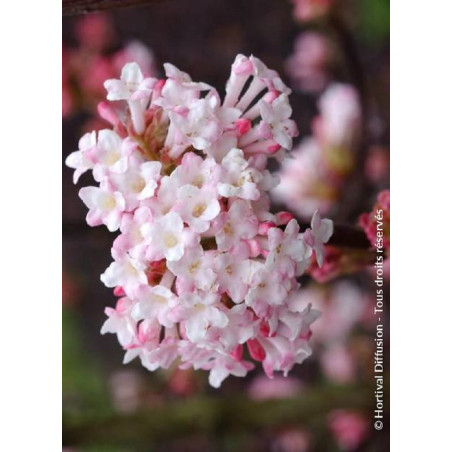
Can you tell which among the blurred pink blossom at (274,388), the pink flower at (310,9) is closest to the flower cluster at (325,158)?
the pink flower at (310,9)

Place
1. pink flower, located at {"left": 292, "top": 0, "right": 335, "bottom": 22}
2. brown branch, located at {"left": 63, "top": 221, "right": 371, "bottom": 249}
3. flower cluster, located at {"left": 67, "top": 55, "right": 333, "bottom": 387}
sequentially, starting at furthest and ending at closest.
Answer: pink flower, located at {"left": 292, "top": 0, "right": 335, "bottom": 22} → brown branch, located at {"left": 63, "top": 221, "right": 371, "bottom": 249} → flower cluster, located at {"left": 67, "top": 55, "right": 333, "bottom": 387}

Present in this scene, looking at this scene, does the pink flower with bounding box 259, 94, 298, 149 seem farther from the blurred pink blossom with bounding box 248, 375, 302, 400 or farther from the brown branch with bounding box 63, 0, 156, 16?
the blurred pink blossom with bounding box 248, 375, 302, 400

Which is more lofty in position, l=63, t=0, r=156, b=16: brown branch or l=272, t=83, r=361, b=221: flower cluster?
l=63, t=0, r=156, b=16: brown branch

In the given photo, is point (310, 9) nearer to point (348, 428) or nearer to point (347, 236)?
point (347, 236)

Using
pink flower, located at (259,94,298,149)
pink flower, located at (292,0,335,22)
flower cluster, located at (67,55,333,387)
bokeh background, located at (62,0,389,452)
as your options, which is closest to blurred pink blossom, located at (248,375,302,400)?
bokeh background, located at (62,0,389,452)

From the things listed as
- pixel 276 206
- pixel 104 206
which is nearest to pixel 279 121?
pixel 276 206
